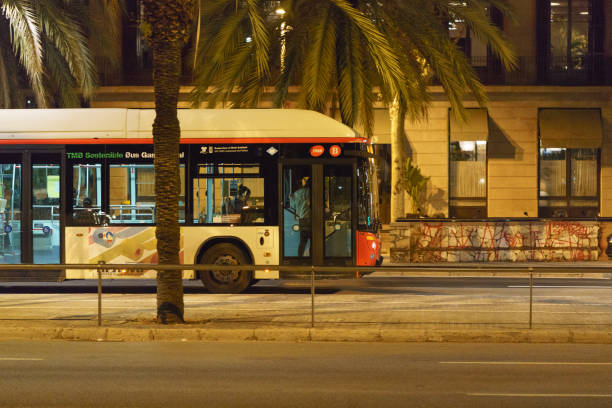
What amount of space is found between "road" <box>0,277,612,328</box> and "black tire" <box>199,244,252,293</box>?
0.24 m

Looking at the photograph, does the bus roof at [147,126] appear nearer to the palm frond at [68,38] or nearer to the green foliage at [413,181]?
the palm frond at [68,38]

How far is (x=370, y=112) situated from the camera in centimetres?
2044

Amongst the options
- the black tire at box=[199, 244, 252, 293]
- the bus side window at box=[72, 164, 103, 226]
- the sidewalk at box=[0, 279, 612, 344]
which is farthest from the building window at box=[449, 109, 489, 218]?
the bus side window at box=[72, 164, 103, 226]

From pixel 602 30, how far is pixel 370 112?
1741cm

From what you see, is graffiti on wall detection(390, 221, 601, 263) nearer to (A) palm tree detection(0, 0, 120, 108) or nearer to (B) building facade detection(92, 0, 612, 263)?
(B) building facade detection(92, 0, 612, 263)

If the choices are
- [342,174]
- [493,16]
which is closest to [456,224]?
[342,174]

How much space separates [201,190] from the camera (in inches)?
672

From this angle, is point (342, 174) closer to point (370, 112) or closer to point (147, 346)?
point (370, 112)

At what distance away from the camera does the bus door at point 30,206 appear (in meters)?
17.2

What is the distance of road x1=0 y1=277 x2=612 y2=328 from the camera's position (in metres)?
12.8

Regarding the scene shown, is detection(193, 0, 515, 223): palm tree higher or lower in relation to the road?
higher

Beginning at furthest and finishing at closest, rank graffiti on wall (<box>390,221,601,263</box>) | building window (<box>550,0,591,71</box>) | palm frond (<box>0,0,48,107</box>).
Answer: building window (<box>550,0,591,71</box>) < graffiti on wall (<box>390,221,601,263</box>) < palm frond (<box>0,0,48,107</box>)

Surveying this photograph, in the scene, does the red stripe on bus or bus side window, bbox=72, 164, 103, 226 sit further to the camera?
bus side window, bbox=72, 164, 103, 226

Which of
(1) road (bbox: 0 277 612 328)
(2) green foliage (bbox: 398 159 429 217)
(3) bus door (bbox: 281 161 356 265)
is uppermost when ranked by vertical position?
(2) green foliage (bbox: 398 159 429 217)
